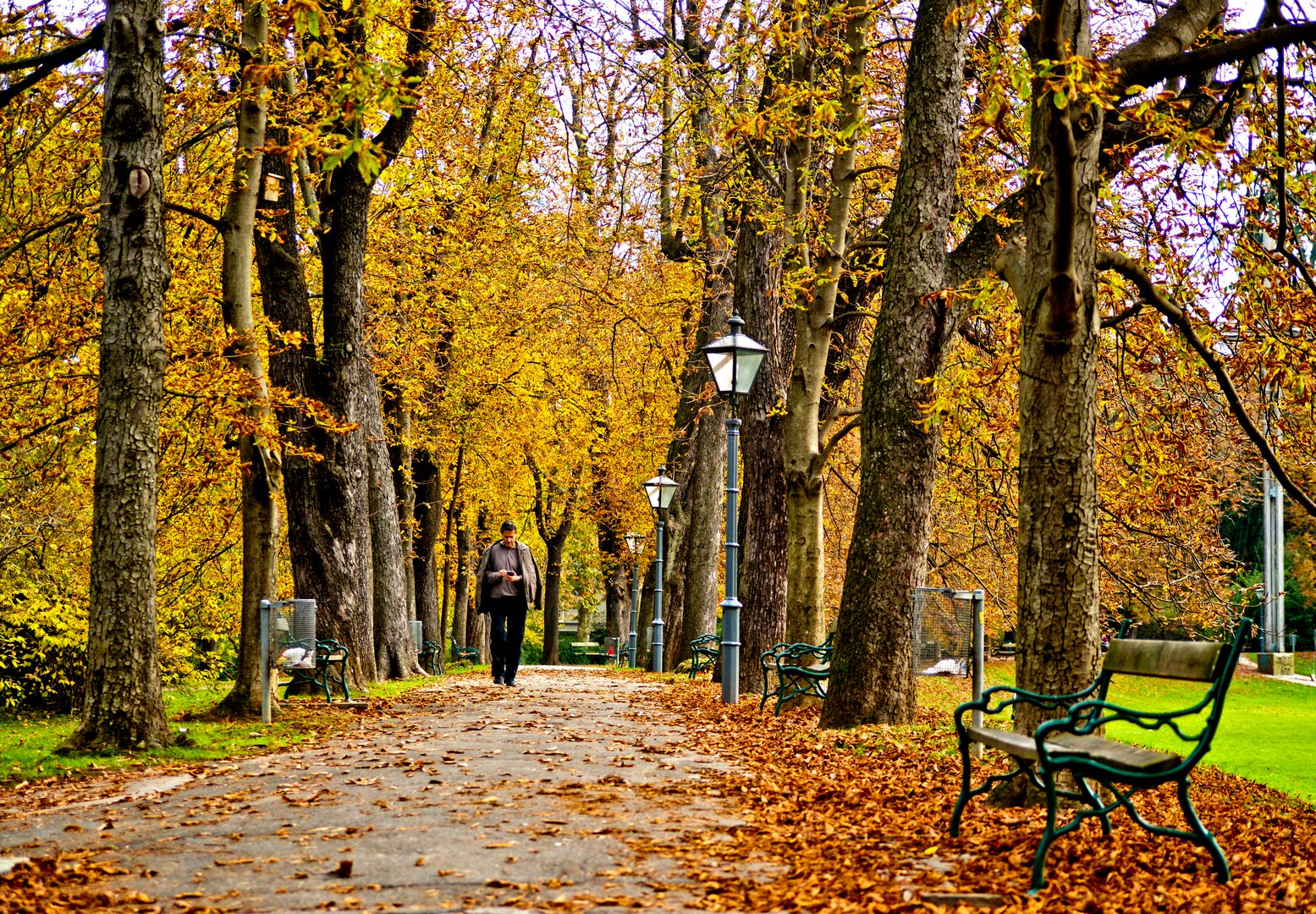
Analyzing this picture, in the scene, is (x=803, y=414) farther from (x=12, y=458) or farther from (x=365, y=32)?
(x=12, y=458)

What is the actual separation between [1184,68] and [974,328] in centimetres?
759

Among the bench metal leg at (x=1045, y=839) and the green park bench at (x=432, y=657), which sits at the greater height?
the bench metal leg at (x=1045, y=839)

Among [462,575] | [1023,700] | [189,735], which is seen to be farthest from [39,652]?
[462,575]

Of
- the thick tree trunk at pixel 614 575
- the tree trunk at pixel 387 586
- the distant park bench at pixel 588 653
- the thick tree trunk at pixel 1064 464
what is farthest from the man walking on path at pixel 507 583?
the distant park bench at pixel 588 653

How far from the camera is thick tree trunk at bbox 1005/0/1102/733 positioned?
6.64 m

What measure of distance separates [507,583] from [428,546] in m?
12.1

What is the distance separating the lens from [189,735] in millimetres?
10086

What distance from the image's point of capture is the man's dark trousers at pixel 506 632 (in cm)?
1727

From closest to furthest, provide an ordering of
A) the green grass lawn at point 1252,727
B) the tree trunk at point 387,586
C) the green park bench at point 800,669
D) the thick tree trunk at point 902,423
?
the thick tree trunk at point 902,423
the green grass lawn at point 1252,727
the green park bench at point 800,669
the tree trunk at point 387,586

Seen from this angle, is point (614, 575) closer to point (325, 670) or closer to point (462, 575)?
point (462, 575)

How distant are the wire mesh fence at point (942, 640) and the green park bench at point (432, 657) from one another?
585 inches

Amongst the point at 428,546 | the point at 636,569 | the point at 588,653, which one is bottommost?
the point at 588,653

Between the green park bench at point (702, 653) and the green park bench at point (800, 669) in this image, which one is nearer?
the green park bench at point (800, 669)

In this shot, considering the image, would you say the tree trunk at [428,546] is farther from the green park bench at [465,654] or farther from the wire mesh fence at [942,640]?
the wire mesh fence at [942,640]
